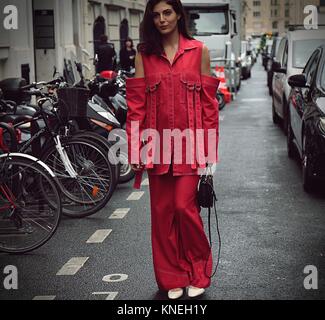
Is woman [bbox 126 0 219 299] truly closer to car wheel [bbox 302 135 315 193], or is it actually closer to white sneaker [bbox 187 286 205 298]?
white sneaker [bbox 187 286 205 298]

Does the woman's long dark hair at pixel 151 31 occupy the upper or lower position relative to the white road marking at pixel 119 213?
upper

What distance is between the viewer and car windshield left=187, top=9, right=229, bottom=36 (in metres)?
24.7

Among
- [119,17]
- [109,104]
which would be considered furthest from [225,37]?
[109,104]

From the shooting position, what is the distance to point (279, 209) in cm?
816

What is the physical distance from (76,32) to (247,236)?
834 inches

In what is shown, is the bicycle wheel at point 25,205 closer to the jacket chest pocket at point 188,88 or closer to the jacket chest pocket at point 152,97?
the jacket chest pocket at point 152,97

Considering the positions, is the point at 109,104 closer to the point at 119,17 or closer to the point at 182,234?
the point at 182,234

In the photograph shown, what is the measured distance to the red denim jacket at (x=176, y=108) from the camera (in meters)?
5.00

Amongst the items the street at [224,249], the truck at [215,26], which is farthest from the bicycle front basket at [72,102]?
the truck at [215,26]

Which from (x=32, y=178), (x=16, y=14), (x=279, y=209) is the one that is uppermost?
(x=16, y=14)

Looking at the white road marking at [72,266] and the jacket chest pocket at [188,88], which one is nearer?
the jacket chest pocket at [188,88]

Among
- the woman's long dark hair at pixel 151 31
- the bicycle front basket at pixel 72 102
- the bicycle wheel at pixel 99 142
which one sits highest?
the woman's long dark hair at pixel 151 31

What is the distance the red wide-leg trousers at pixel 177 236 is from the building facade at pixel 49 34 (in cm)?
849

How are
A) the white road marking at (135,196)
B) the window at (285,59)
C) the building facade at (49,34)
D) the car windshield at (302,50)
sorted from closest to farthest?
1. the white road marking at (135,196)
2. the car windshield at (302,50)
3. the window at (285,59)
4. the building facade at (49,34)
